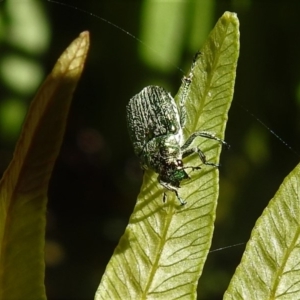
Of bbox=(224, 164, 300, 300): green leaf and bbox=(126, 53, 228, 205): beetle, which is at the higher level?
bbox=(126, 53, 228, 205): beetle

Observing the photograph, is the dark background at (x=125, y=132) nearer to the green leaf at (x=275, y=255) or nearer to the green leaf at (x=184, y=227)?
the green leaf at (x=184, y=227)

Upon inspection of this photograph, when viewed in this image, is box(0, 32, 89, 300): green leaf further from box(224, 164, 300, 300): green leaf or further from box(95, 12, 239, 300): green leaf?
box(224, 164, 300, 300): green leaf

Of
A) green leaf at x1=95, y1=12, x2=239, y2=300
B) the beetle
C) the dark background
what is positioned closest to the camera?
green leaf at x1=95, y1=12, x2=239, y2=300

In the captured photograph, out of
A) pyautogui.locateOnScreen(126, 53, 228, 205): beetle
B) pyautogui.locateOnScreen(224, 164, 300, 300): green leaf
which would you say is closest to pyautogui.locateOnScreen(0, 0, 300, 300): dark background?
pyautogui.locateOnScreen(126, 53, 228, 205): beetle

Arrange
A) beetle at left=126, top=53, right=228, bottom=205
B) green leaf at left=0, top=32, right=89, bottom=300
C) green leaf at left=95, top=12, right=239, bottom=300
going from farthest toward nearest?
beetle at left=126, top=53, right=228, bottom=205, green leaf at left=95, top=12, right=239, bottom=300, green leaf at left=0, top=32, right=89, bottom=300

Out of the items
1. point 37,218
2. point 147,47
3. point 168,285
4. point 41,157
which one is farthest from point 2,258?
point 147,47

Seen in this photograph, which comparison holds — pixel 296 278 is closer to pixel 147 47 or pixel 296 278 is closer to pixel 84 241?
pixel 147 47

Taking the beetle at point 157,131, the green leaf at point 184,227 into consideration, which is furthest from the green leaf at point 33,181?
the beetle at point 157,131
